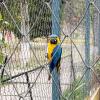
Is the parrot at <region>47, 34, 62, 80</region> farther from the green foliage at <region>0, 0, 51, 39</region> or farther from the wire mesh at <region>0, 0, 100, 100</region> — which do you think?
the green foliage at <region>0, 0, 51, 39</region>

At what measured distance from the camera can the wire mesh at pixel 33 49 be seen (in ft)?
6.30

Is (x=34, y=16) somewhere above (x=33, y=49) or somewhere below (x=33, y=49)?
above

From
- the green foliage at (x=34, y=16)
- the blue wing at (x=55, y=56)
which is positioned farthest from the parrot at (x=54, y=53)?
the green foliage at (x=34, y=16)

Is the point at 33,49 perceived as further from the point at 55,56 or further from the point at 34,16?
the point at 55,56

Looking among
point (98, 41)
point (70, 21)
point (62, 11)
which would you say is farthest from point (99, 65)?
point (62, 11)

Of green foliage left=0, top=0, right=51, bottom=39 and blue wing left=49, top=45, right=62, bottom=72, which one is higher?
green foliage left=0, top=0, right=51, bottom=39

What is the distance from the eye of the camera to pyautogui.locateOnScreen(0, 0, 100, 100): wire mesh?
1.92 metres

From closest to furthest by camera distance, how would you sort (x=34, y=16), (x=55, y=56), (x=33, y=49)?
(x=55, y=56) → (x=33, y=49) → (x=34, y=16)

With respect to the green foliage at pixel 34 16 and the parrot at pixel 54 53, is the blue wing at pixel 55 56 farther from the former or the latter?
the green foliage at pixel 34 16

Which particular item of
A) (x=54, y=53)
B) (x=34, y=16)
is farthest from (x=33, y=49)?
(x=54, y=53)

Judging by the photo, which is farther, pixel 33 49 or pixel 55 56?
pixel 33 49

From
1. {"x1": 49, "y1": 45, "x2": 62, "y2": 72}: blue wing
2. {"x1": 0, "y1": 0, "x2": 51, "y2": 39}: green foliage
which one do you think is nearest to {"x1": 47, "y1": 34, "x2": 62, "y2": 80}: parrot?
{"x1": 49, "y1": 45, "x2": 62, "y2": 72}: blue wing

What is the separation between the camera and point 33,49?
6.64ft

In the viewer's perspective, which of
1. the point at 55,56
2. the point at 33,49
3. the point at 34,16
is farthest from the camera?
the point at 34,16
